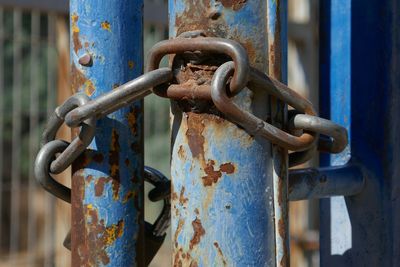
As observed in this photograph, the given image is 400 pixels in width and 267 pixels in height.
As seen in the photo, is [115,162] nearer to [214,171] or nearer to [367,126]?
[214,171]

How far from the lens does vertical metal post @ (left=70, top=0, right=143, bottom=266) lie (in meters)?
0.93

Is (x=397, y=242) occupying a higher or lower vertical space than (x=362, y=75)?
lower

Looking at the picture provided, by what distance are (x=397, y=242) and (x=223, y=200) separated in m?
0.40

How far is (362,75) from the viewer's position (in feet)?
3.93

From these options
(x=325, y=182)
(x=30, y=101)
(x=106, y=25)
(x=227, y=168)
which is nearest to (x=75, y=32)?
(x=106, y=25)

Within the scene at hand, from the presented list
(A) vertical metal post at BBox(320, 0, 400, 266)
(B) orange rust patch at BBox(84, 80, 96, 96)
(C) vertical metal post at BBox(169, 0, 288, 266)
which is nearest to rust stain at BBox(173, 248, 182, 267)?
(C) vertical metal post at BBox(169, 0, 288, 266)

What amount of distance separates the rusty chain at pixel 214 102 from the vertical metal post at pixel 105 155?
0.10 feet

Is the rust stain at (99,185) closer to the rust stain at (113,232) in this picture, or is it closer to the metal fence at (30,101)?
the rust stain at (113,232)

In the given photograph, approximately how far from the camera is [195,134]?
2.91 ft

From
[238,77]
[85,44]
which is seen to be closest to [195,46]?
Answer: [238,77]

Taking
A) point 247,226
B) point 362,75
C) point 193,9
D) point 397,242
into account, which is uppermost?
point 193,9

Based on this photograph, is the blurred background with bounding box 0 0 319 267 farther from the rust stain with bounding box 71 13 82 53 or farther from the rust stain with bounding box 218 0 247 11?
the rust stain with bounding box 218 0 247 11

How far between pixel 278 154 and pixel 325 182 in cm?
19

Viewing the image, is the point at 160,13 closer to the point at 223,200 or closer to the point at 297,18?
the point at 297,18
